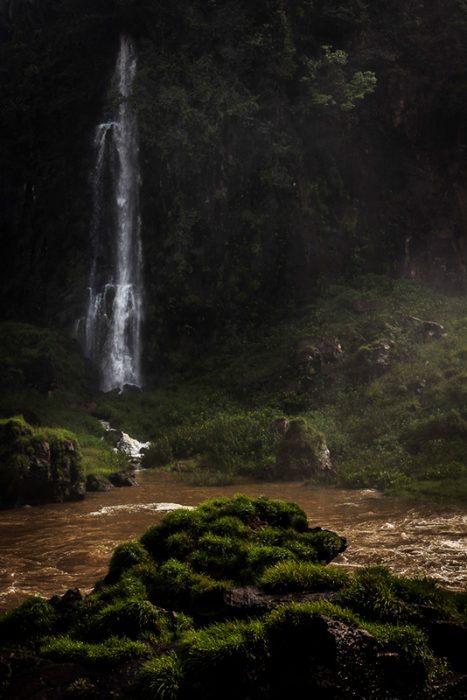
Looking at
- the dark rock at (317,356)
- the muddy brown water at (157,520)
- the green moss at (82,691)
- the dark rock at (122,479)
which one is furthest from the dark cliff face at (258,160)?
the green moss at (82,691)

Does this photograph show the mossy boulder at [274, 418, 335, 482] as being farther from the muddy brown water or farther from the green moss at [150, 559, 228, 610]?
the green moss at [150, 559, 228, 610]

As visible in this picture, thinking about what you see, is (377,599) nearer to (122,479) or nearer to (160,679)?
(160,679)

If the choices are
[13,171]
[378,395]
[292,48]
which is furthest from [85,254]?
[378,395]

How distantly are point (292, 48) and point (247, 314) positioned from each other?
1769 centimetres

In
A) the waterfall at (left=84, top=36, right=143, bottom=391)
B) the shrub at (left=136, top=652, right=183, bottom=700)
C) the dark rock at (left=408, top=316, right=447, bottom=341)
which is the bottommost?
the shrub at (left=136, top=652, right=183, bottom=700)

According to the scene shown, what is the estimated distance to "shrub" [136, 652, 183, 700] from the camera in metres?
5.61

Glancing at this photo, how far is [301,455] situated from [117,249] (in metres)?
22.6

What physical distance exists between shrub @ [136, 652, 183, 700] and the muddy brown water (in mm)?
4483

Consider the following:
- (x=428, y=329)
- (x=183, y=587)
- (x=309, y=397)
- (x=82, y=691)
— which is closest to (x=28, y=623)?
(x=82, y=691)

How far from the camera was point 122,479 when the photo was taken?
2075 centimetres

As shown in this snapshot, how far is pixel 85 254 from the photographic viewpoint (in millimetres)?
39344

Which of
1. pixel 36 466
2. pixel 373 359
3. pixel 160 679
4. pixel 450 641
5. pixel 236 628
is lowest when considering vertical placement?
pixel 160 679

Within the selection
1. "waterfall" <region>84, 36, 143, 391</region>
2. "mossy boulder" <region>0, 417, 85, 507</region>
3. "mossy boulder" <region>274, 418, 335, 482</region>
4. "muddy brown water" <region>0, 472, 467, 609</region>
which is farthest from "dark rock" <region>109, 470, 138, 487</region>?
"waterfall" <region>84, 36, 143, 391</region>

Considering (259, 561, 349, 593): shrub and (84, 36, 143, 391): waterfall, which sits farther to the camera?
(84, 36, 143, 391): waterfall
